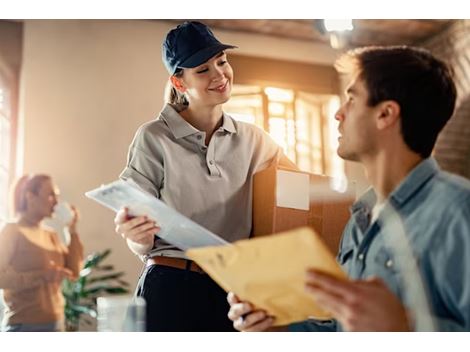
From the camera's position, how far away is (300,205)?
3.90 ft

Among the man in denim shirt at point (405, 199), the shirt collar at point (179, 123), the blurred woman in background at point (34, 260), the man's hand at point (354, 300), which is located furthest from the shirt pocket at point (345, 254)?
the blurred woman in background at point (34, 260)

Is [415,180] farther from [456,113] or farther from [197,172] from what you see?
[456,113]

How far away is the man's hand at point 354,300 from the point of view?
2.65ft

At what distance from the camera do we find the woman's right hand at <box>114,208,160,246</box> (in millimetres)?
1112

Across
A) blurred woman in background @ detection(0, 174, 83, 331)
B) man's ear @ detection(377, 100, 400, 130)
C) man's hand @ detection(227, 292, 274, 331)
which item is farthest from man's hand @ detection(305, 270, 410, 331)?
blurred woman in background @ detection(0, 174, 83, 331)

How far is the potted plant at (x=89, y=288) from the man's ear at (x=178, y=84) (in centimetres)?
34

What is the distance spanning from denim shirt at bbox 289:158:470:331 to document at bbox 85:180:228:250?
230 mm

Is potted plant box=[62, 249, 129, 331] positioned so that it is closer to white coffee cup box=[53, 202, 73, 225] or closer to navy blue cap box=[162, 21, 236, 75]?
white coffee cup box=[53, 202, 73, 225]

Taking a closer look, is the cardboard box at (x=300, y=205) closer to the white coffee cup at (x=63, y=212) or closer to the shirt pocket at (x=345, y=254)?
the shirt pocket at (x=345, y=254)
